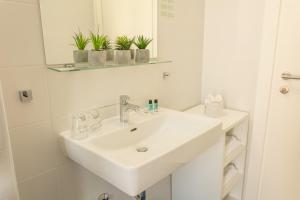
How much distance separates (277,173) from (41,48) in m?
1.69

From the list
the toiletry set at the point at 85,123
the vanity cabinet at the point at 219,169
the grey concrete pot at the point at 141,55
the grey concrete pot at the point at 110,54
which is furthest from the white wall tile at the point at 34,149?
the vanity cabinet at the point at 219,169

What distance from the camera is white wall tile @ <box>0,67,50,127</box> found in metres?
0.87

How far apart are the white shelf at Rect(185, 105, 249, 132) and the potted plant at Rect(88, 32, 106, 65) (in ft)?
2.73

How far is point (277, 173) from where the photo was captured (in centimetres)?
166

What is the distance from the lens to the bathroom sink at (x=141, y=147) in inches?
32.8

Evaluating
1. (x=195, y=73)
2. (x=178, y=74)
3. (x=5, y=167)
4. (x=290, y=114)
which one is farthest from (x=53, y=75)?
(x=290, y=114)

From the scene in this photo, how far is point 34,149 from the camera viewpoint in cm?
98

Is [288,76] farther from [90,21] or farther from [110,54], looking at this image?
[90,21]

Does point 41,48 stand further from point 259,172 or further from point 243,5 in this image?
point 259,172

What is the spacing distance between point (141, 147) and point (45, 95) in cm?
52

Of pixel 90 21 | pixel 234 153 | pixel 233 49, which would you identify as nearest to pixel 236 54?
pixel 233 49

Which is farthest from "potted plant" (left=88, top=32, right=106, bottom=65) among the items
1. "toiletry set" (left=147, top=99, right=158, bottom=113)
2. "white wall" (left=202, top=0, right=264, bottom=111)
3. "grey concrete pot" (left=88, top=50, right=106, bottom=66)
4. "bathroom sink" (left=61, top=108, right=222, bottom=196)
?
"white wall" (left=202, top=0, right=264, bottom=111)

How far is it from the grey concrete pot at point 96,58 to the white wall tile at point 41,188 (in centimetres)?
53

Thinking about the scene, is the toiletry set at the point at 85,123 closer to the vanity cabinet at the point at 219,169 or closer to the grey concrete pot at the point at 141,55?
the grey concrete pot at the point at 141,55
